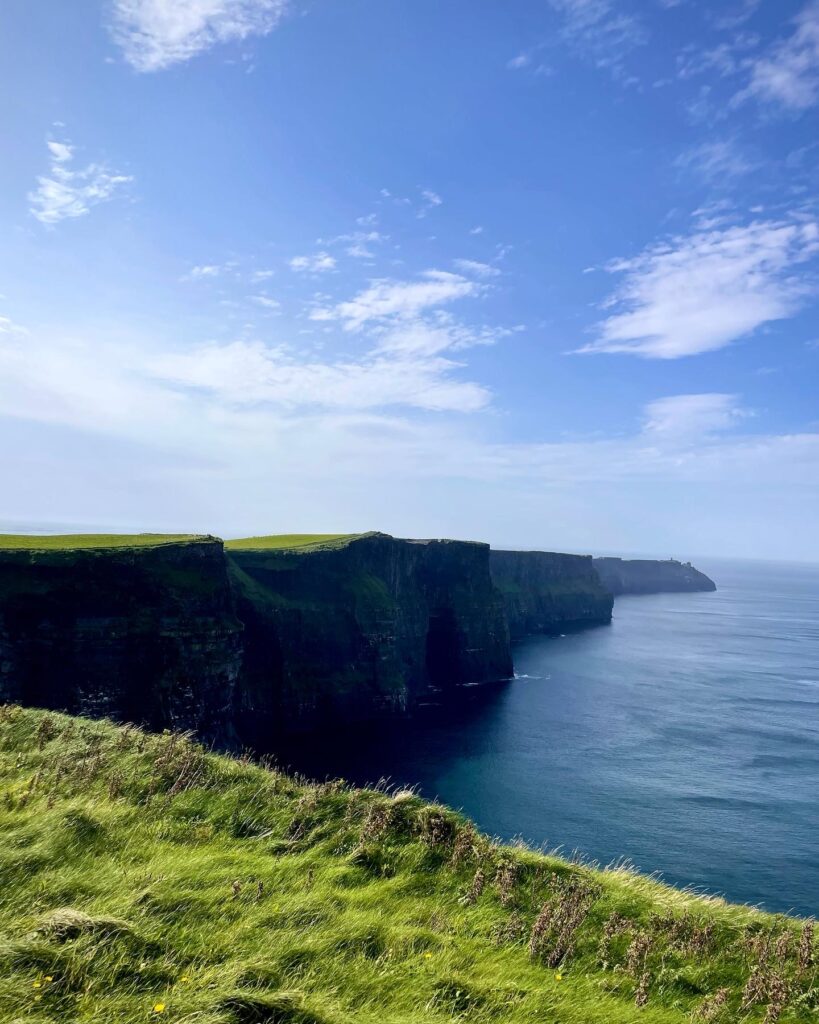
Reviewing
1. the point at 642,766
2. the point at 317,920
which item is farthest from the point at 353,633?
the point at 317,920

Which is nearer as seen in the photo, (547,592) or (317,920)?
(317,920)

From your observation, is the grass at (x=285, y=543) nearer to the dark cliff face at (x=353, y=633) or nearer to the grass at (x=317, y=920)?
the dark cliff face at (x=353, y=633)

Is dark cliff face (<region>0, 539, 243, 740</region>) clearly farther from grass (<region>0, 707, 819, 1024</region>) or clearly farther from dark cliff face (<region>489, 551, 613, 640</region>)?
dark cliff face (<region>489, 551, 613, 640</region>)

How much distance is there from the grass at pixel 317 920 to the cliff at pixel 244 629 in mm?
25818

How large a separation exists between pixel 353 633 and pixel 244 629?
18084mm

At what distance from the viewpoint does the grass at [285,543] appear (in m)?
79.7

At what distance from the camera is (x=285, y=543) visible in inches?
→ 3430

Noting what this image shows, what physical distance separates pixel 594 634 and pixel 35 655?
429ft

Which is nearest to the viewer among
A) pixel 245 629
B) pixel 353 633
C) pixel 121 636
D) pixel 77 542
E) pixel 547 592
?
pixel 121 636

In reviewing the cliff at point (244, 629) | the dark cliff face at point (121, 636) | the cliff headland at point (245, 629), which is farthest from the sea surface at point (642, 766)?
the dark cliff face at point (121, 636)

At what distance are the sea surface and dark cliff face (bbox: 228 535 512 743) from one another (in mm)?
6321

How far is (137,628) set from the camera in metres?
51.0

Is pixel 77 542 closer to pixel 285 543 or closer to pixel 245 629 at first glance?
pixel 245 629

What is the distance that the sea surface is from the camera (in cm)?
4294
